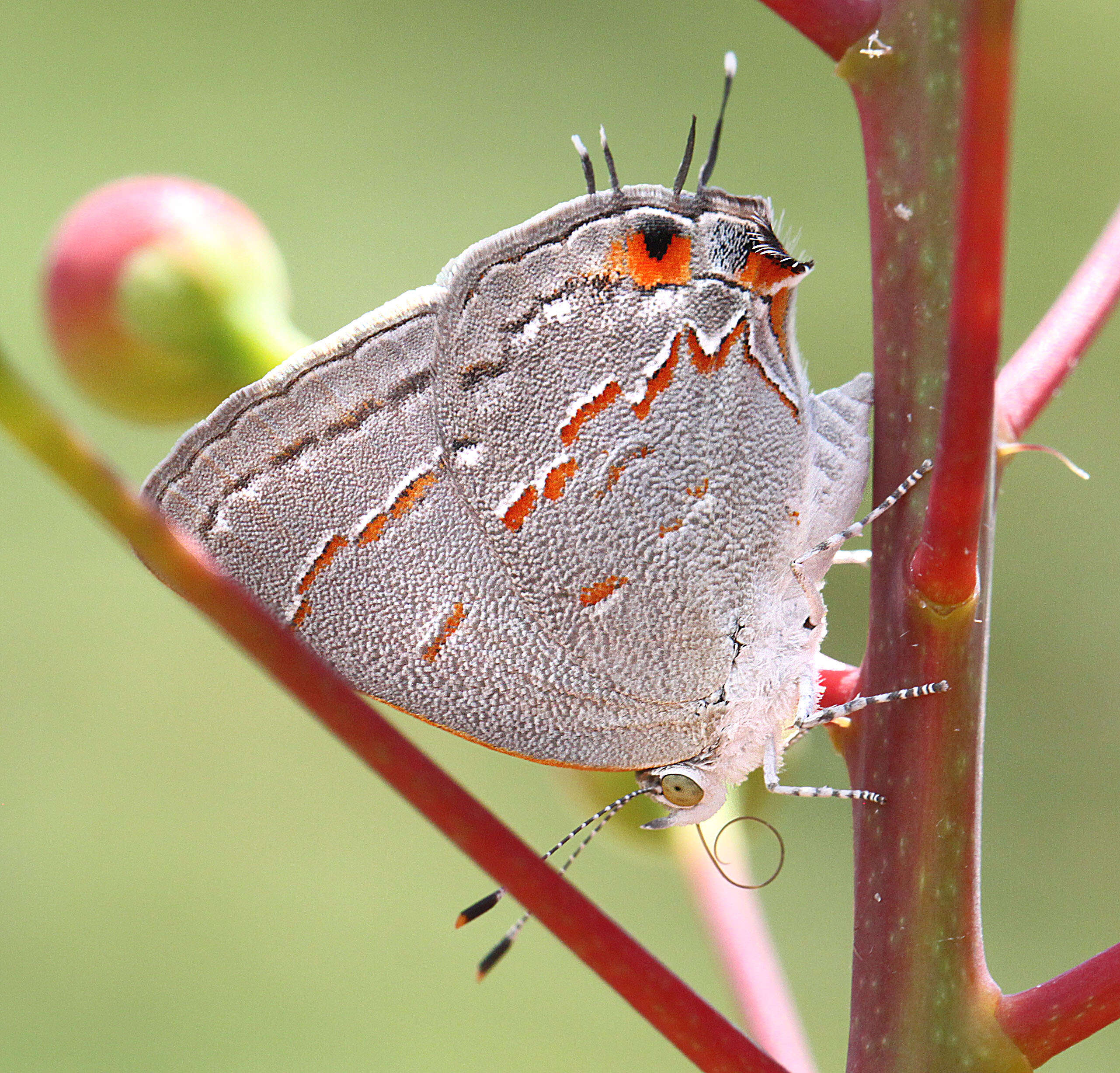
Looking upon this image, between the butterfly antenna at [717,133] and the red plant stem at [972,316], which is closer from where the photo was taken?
the red plant stem at [972,316]

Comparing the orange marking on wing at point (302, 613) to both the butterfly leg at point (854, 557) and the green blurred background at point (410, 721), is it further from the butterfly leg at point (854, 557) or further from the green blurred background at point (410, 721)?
the green blurred background at point (410, 721)

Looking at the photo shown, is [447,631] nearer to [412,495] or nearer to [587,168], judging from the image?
[412,495]

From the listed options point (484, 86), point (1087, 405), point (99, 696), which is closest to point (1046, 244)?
point (1087, 405)

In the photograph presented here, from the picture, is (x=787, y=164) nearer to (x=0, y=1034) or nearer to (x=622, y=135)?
(x=622, y=135)

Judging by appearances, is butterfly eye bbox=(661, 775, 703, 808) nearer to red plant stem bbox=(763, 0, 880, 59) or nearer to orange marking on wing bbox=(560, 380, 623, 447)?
orange marking on wing bbox=(560, 380, 623, 447)

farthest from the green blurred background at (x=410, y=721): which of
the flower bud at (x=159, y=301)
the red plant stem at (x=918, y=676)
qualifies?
the red plant stem at (x=918, y=676)

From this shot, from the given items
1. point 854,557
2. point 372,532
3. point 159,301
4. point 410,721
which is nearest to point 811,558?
point 854,557

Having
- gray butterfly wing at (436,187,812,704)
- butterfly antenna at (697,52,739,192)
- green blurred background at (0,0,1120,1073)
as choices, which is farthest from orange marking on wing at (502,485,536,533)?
green blurred background at (0,0,1120,1073)
